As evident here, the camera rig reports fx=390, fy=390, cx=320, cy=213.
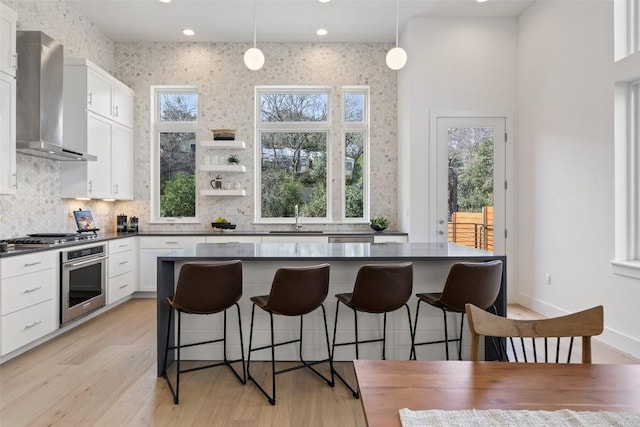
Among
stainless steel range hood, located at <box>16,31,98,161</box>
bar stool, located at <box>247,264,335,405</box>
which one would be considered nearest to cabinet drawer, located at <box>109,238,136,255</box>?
stainless steel range hood, located at <box>16,31,98,161</box>

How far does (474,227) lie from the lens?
5.14m

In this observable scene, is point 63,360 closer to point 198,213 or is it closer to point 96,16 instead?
point 198,213

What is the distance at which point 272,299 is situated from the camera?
251 centimetres

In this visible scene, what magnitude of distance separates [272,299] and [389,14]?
4.14 metres

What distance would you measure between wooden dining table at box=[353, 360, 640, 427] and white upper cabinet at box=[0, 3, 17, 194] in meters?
3.54

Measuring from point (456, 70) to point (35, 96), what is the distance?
4.72 meters

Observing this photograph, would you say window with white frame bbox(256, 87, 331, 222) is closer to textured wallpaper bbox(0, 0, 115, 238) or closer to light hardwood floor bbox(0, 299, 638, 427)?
textured wallpaper bbox(0, 0, 115, 238)

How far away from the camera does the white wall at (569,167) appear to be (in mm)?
3516

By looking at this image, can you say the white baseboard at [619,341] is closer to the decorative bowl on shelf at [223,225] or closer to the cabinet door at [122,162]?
the decorative bowl on shelf at [223,225]

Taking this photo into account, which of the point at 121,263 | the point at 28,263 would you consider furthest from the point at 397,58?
the point at 121,263

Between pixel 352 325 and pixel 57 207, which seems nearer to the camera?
pixel 352 325

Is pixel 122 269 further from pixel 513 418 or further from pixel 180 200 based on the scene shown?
pixel 513 418

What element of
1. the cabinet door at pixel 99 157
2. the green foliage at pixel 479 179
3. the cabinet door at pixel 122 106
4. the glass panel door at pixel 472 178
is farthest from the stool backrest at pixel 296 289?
the cabinet door at pixel 122 106

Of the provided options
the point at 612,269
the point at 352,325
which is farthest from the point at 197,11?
the point at 612,269
